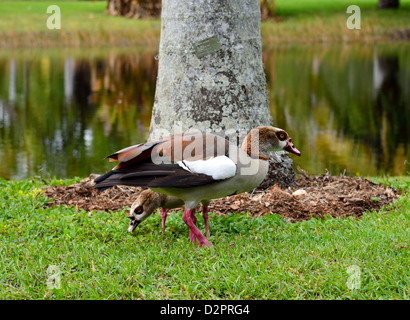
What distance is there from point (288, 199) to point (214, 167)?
1.92 meters

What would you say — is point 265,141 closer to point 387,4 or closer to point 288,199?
point 288,199

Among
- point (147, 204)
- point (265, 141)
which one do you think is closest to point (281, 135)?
point (265, 141)

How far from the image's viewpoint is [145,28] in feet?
93.5

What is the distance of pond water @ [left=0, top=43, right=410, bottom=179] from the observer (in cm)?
1114

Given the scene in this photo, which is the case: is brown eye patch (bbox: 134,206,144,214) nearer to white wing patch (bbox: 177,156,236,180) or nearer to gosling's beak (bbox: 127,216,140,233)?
gosling's beak (bbox: 127,216,140,233)

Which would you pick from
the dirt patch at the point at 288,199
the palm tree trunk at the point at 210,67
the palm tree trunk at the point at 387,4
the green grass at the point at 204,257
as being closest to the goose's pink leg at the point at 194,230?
the green grass at the point at 204,257

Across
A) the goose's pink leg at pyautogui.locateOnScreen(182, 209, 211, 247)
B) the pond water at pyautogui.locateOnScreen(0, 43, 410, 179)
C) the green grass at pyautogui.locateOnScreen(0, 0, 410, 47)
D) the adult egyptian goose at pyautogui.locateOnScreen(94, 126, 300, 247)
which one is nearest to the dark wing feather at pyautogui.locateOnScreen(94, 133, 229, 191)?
the adult egyptian goose at pyautogui.locateOnScreen(94, 126, 300, 247)

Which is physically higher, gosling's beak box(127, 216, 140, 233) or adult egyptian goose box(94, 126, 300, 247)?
adult egyptian goose box(94, 126, 300, 247)

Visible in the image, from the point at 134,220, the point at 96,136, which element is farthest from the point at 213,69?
the point at 96,136

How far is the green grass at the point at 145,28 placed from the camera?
1029 inches

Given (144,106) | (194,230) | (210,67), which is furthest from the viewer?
(144,106)

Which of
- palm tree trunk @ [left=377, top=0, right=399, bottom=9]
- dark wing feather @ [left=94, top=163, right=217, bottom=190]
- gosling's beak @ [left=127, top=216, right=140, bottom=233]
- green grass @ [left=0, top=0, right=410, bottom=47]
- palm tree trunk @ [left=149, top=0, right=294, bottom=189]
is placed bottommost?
gosling's beak @ [left=127, top=216, right=140, bottom=233]

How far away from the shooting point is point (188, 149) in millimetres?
5012

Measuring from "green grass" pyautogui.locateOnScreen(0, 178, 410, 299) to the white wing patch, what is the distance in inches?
25.6
